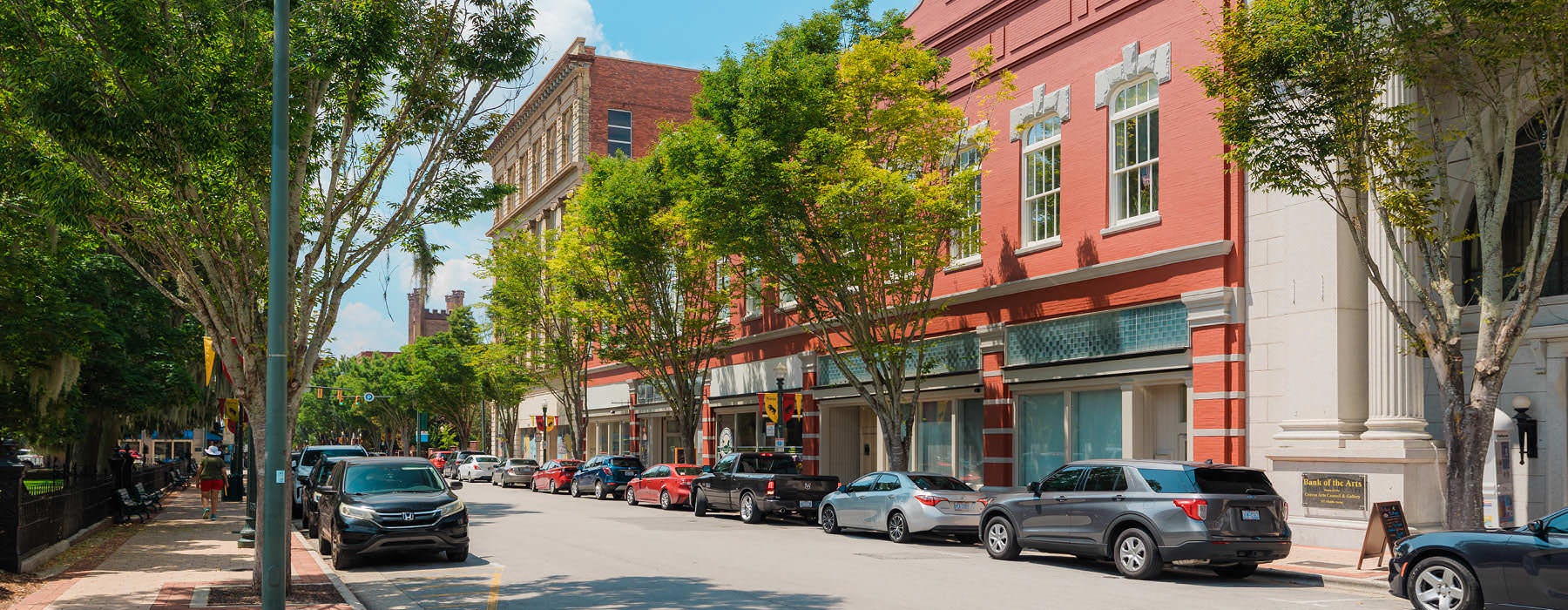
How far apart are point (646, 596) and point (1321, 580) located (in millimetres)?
8422

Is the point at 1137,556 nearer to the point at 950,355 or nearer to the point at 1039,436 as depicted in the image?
the point at 1039,436

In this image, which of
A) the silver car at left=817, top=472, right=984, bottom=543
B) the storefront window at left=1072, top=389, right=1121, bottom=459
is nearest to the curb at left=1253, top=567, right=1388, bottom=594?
the silver car at left=817, top=472, right=984, bottom=543

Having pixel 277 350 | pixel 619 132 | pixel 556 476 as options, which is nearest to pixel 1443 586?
pixel 277 350

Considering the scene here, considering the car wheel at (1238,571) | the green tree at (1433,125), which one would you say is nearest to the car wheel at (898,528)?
the car wheel at (1238,571)

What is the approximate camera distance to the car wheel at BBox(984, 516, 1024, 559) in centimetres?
1762

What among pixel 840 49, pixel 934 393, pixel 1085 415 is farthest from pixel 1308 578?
pixel 840 49

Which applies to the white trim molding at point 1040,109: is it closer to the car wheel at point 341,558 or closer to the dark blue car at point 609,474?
the car wheel at point 341,558

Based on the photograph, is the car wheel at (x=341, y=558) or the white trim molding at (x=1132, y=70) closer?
the car wheel at (x=341, y=558)

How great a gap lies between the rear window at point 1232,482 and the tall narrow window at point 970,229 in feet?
33.3

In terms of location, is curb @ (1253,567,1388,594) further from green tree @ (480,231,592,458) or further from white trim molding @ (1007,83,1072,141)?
green tree @ (480,231,592,458)

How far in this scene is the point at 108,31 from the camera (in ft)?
39.1

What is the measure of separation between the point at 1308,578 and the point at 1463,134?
5.98m

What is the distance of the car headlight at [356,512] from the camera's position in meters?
16.7

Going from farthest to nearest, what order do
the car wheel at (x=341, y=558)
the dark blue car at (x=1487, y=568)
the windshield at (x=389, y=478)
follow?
the windshield at (x=389, y=478)
the car wheel at (x=341, y=558)
the dark blue car at (x=1487, y=568)
